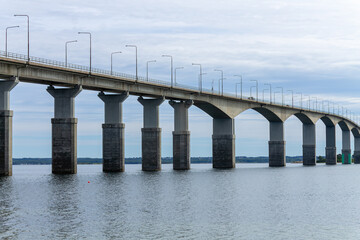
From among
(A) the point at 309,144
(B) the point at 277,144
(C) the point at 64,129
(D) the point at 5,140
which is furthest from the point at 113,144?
(A) the point at 309,144

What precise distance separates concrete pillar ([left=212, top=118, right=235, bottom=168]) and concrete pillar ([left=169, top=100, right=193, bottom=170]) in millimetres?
16540

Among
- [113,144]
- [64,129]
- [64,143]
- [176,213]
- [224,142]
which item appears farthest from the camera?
[224,142]

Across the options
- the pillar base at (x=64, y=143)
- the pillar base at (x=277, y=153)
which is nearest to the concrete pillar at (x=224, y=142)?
the pillar base at (x=277, y=153)

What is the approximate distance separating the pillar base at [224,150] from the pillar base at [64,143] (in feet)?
163

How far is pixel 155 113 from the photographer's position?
103000 mm

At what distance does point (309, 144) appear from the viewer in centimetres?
17450

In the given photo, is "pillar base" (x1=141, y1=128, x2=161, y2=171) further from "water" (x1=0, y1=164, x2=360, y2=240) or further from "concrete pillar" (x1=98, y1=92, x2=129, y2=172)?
"water" (x1=0, y1=164, x2=360, y2=240)

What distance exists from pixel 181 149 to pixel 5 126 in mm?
44371

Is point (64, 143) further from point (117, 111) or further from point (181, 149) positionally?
point (181, 149)

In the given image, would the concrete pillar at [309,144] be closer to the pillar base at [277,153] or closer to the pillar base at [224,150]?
the pillar base at [277,153]

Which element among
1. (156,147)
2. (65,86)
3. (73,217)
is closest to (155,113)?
(156,147)

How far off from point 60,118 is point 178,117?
33610mm

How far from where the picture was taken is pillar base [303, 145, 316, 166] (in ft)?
570

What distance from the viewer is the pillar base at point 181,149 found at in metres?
111
